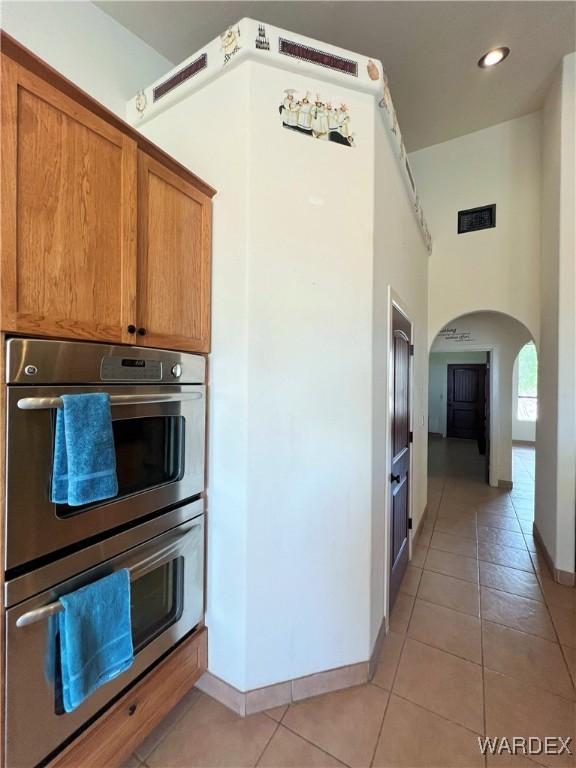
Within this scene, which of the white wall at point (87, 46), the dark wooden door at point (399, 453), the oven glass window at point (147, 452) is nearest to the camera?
the oven glass window at point (147, 452)

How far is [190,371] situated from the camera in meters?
1.46

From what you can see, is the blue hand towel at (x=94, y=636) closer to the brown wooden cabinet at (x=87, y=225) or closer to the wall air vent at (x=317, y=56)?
the brown wooden cabinet at (x=87, y=225)

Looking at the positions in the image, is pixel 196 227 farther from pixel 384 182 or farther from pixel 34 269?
pixel 384 182

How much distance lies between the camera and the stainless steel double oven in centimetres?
92

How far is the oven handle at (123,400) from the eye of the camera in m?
0.92

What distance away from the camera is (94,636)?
1.05 metres

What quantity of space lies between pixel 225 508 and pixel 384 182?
198 cm

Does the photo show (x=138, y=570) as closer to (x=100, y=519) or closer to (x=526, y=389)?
(x=100, y=519)

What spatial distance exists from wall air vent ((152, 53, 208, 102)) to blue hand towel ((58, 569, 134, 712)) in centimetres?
223

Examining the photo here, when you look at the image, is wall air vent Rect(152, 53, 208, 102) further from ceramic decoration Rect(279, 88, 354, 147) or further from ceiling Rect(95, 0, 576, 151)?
ceiling Rect(95, 0, 576, 151)

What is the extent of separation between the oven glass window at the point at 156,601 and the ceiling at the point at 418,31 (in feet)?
10.1

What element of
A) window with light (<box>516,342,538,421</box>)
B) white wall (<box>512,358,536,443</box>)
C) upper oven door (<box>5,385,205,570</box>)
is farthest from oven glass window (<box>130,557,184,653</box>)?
window with light (<box>516,342,538,421</box>)

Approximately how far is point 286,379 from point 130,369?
25.6 inches

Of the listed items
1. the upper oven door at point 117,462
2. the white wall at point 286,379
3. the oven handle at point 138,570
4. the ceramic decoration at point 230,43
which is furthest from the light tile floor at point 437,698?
the ceramic decoration at point 230,43
